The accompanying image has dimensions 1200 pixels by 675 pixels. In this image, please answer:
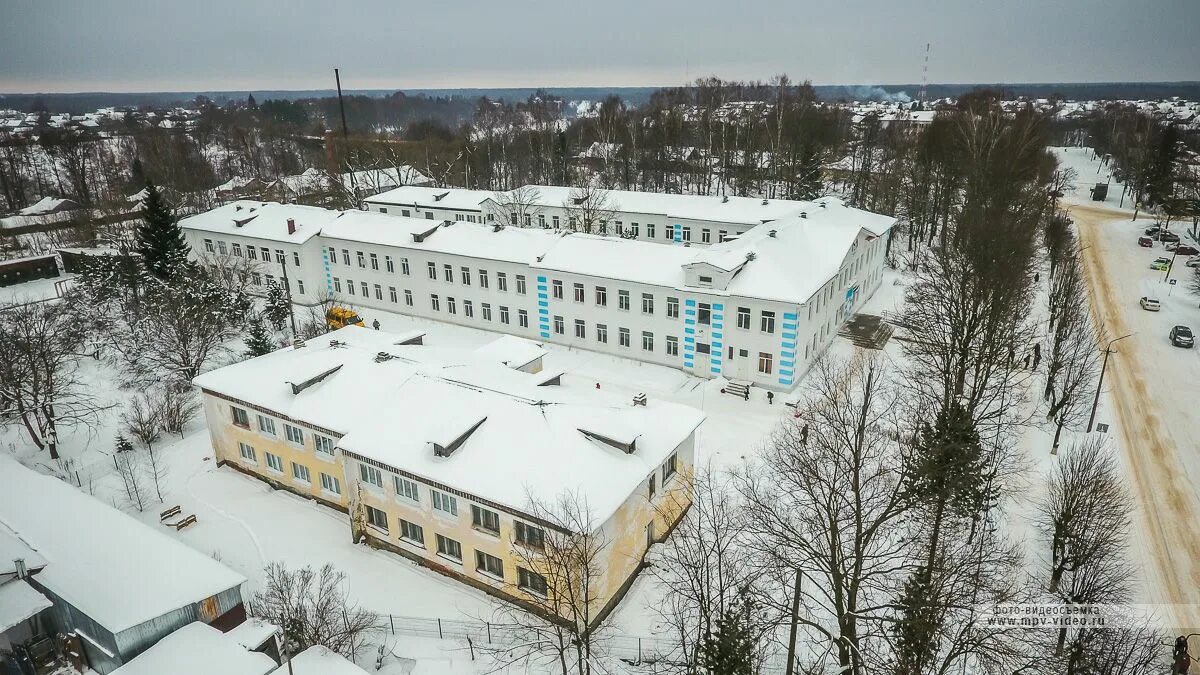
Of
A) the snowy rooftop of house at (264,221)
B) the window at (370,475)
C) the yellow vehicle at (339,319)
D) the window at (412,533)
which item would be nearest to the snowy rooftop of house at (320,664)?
the window at (412,533)

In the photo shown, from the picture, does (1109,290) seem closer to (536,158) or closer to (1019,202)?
(1019,202)

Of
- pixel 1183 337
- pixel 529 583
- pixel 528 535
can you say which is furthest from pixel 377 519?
pixel 1183 337

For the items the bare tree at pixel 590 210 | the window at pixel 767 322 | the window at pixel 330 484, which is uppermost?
the bare tree at pixel 590 210

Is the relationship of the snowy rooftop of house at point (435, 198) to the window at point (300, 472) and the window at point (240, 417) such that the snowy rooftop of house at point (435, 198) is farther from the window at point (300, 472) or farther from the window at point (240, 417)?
the window at point (300, 472)

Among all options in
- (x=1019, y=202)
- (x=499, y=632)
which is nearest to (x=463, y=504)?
(x=499, y=632)

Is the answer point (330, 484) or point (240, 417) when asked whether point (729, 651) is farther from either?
point (240, 417)
